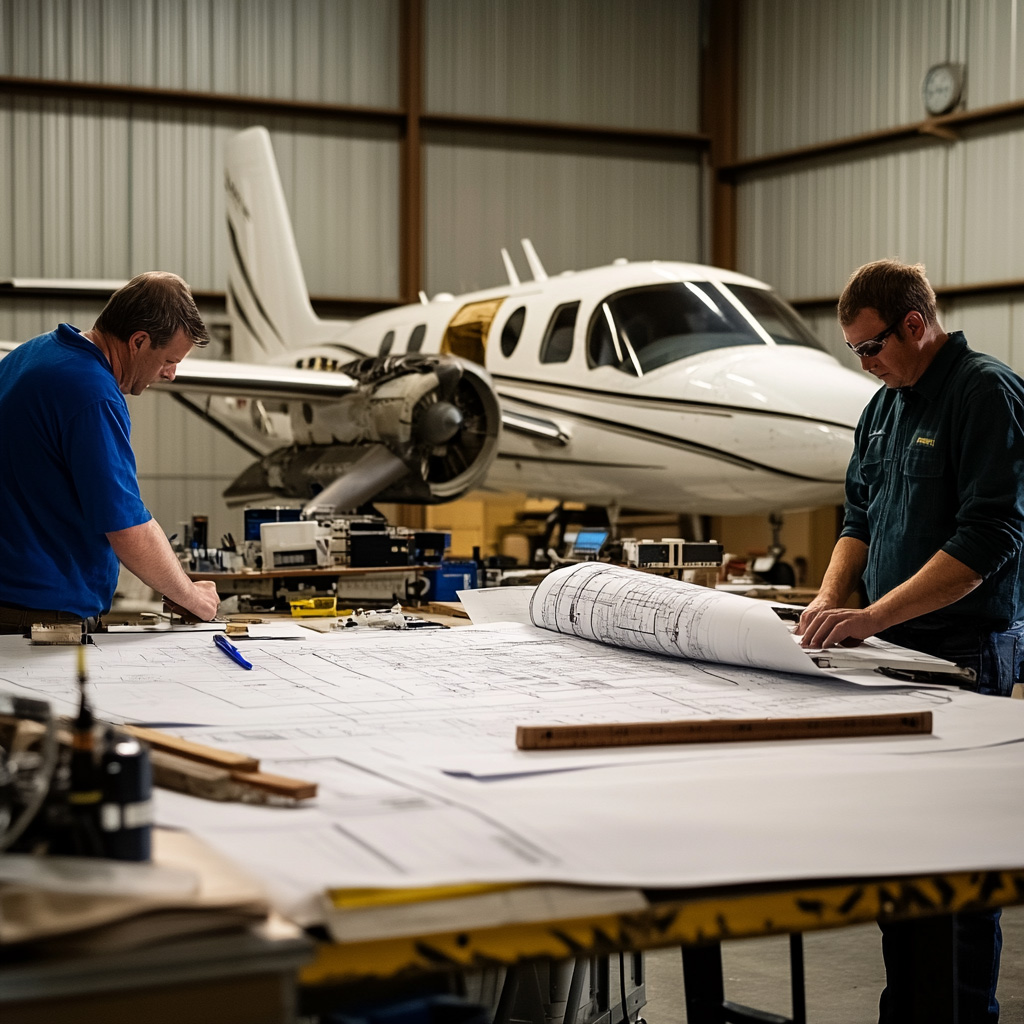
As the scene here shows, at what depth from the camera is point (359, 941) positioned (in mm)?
974

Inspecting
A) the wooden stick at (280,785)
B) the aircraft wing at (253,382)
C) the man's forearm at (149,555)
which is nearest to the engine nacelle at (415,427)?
the aircraft wing at (253,382)

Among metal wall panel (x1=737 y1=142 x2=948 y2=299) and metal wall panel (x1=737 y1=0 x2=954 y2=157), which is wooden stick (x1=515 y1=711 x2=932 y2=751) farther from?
metal wall panel (x1=737 y1=0 x2=954 y2=157)

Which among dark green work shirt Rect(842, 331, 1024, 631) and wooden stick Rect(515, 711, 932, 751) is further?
dark green work shirt Rect(842, 331, 1024, 631)

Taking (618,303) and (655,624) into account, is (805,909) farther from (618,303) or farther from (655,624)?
(618,303)

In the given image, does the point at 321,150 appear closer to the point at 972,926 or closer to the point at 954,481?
the point at 954,481

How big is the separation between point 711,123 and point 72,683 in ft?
43.0

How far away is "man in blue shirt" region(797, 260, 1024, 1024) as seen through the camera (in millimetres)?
2398

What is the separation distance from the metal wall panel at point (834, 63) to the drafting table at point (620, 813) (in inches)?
443

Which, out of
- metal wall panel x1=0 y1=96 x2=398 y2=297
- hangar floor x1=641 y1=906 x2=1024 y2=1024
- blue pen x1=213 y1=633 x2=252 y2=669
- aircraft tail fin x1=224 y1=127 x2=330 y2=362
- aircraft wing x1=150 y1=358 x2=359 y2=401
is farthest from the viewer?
metal wall panel x1=0 y1=96 x2=398 y2=297

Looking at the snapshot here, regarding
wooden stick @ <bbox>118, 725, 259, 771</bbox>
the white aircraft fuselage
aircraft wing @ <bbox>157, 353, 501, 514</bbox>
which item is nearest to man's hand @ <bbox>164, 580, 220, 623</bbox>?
wooden stick @ <bbox>118, 725, 259, 771</bbox>

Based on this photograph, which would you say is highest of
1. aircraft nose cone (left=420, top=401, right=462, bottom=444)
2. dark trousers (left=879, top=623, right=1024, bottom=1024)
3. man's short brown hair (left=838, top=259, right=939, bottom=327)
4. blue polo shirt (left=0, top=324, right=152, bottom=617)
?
man's short brown hair (left=838, top=259, right=939, bottom=327)

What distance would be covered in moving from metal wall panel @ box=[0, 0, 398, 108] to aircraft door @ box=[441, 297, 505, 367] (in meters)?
4.84

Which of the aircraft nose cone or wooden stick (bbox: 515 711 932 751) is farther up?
the aircraft nose cone

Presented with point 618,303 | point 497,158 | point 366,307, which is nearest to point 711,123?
point 497,158
